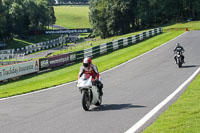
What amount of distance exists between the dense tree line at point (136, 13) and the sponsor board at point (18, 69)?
5824 centimetres

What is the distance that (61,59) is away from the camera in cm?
3266

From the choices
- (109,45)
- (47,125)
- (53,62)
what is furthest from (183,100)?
(109,45)

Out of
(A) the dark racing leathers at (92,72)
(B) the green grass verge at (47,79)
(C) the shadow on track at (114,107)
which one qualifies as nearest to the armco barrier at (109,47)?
(B) the green grass verge at (47,79)

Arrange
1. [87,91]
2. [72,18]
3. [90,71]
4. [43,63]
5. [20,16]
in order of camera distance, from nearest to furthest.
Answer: [87,91] → [90,71] → [43,63] → [20,16] → [72,18]

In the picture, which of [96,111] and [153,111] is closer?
[153,111]

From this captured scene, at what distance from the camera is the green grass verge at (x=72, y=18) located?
161000mm

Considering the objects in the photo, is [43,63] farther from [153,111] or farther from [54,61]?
[153,111]

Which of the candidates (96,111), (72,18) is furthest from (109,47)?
(72,18)

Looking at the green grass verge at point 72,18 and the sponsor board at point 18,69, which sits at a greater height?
the green grass verge at point 72,18

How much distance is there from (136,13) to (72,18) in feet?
302

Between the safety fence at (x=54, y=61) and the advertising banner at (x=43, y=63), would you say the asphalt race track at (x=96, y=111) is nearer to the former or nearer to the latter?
the safety fence at (x=54, y=61)

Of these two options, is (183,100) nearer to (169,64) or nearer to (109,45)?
(169,64)

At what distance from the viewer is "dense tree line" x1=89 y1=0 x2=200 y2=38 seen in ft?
283

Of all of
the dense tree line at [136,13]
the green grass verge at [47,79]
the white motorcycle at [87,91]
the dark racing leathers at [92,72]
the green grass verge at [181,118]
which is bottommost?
the green grass verge at [47,79]
